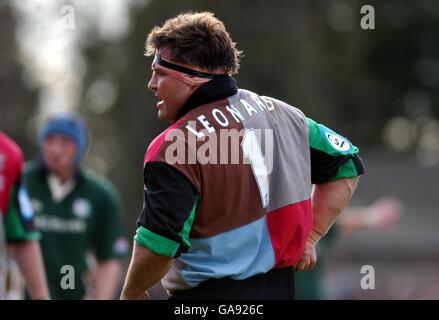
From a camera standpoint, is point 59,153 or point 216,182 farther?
point 59,153

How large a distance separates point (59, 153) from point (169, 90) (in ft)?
12.8

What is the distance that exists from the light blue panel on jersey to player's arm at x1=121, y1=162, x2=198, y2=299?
0.59 feet

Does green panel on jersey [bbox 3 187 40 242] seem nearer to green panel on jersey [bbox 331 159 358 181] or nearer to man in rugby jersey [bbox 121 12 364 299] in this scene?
man in rugby jersey [bbox 121 12 364 299]

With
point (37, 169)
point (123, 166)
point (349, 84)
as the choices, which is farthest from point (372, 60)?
point (37, 169)

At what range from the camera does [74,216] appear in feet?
28.6

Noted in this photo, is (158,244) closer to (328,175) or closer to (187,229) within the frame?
(187,229)

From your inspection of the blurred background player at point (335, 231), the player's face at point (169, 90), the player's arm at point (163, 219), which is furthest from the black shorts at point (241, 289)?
the blurred background player at point (335, 231)

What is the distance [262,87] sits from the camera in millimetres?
32156

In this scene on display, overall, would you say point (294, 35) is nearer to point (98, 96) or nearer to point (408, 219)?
point (98, 96)

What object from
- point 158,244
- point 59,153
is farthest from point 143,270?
point 59,153

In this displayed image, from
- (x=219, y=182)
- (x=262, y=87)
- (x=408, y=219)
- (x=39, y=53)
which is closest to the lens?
(x=219, y=182)

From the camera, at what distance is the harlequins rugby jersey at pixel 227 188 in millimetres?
4789
